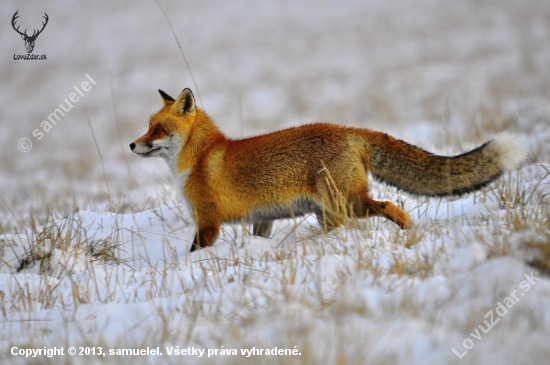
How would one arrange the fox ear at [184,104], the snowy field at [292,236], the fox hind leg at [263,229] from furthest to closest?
the fox ear at [184,104] → the fox hind leg at [263,229] → the snowy field at [292,236]

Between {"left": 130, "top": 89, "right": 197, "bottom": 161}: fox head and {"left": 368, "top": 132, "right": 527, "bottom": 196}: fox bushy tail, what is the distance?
7.46 feet

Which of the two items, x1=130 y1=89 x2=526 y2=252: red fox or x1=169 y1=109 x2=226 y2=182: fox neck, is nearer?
x1=130 y1=89 x2=526 y2=252: red fox

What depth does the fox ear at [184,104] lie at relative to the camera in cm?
608

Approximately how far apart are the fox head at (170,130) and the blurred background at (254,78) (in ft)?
5.78

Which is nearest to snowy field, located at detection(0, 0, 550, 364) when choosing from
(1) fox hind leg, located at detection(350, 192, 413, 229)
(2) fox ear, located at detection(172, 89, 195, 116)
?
(1) fox hind leg, located at detection(350, 192, 413, 229)

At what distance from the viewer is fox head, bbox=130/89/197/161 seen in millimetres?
6035

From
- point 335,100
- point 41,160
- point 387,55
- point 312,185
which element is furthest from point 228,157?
point 387,55

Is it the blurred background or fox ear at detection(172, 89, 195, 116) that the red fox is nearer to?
fox ear at detection(172, 89, 195, 116)

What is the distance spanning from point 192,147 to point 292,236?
70.3 inches

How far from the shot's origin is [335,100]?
20.0 metres

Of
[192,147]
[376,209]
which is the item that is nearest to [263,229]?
[192,147]

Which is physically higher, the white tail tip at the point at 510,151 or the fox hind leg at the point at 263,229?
the white tail tip at the point at 510,151

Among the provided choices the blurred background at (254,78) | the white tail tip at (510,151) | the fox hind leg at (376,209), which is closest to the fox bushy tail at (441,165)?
the white tail tip at (510,151)

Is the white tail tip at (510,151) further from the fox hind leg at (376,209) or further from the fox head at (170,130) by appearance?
the fox head at (170,130)
